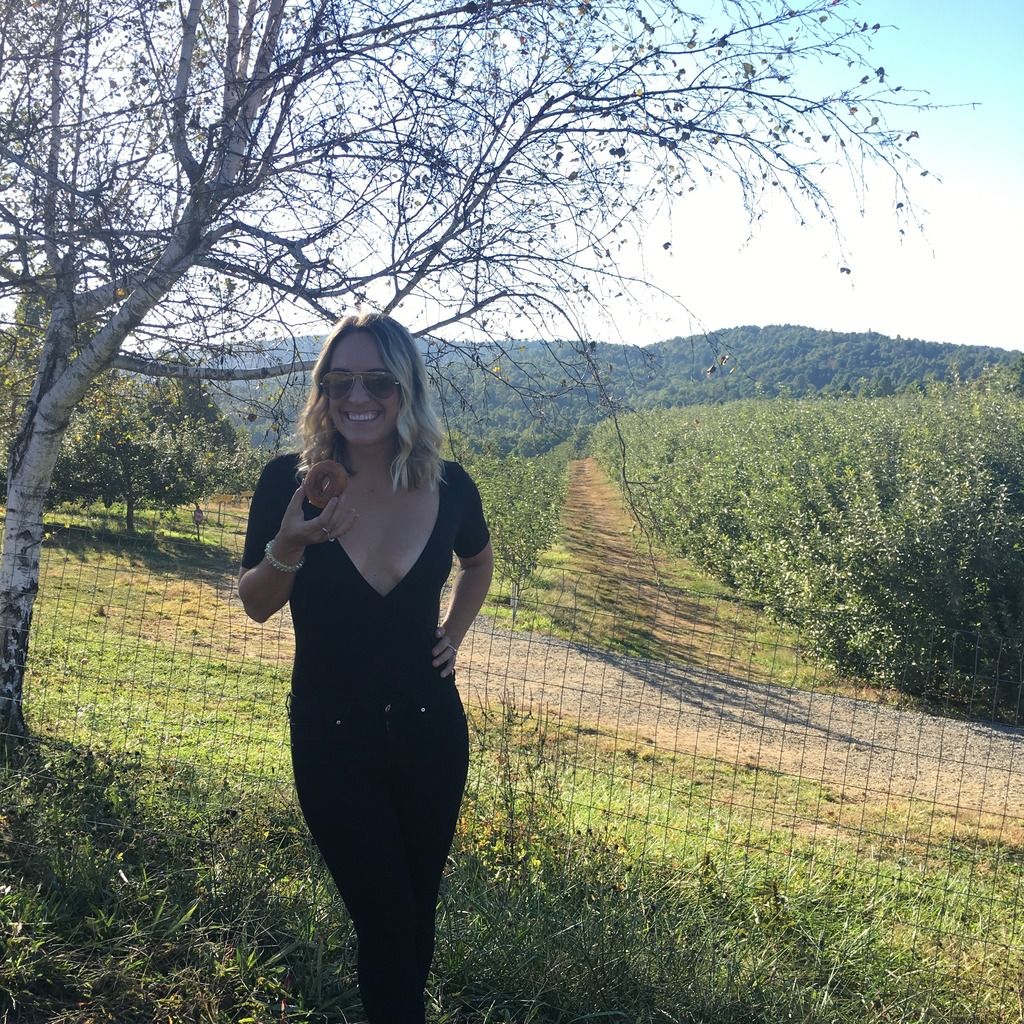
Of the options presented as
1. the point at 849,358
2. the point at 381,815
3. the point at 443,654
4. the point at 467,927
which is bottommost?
the point at 467,927

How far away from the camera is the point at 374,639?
1.94 metres

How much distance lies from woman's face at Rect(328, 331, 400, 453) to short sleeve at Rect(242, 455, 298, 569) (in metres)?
0.17

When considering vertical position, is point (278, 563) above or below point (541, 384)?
below

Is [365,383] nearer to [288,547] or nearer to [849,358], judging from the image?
[288,547]

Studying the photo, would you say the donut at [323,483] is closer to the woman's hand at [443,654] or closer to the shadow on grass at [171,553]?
the woman's hand at [443,654]

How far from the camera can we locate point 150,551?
1653 cm

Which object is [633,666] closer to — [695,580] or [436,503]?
[695,580]

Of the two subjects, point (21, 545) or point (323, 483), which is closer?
point (323, 483)

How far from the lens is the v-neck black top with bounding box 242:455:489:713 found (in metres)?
1.92

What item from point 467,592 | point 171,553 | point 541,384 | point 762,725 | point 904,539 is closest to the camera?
point 467,592

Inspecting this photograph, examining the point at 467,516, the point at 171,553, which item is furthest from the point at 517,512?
the point at 467,516

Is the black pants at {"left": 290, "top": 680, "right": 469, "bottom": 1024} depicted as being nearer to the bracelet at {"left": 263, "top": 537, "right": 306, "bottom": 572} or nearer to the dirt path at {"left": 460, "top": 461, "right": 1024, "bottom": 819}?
the bracelet at {"left": 263, "top": 537, "right": 306, "bottom": 572}

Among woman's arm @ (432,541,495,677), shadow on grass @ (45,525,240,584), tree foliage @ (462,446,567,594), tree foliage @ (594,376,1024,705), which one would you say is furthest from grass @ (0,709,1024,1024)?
shadow on grass @ (45,525,240,584)

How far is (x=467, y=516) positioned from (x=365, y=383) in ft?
1.43
